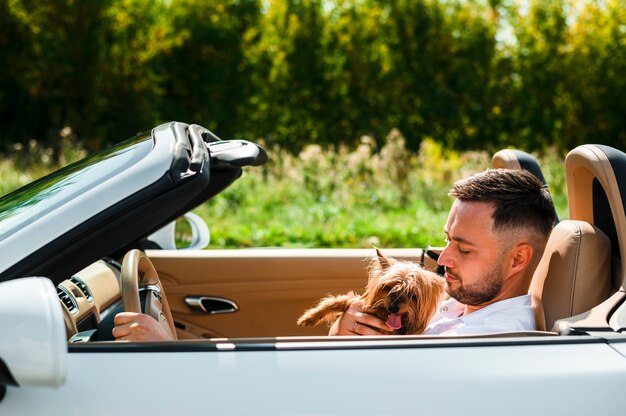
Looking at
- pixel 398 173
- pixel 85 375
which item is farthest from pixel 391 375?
pixel 398 173

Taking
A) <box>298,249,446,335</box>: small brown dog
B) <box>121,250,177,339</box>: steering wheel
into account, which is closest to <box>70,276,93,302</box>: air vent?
<box>121,250,177,339</box>: steering wheel

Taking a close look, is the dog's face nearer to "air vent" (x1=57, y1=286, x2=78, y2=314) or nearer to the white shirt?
the white shirt

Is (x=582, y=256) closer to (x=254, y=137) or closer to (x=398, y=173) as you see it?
(x=398, y=173)

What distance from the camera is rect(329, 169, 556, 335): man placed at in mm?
2395

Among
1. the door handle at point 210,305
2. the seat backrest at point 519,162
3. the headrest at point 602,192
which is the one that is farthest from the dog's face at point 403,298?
the door handle at point 210,305

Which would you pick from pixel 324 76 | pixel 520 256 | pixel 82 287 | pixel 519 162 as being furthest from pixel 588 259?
pixel 324 76

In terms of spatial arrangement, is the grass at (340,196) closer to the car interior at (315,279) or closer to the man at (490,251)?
the car interior at (315,279)

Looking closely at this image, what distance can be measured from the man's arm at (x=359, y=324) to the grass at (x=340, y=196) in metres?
5.19

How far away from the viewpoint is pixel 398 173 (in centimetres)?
1166

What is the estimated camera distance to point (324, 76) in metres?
13.6

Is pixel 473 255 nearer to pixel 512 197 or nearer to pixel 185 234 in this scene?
pixel 512 197

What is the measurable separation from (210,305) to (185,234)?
57 cm

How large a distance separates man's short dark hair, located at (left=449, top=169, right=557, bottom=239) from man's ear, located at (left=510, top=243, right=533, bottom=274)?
0.06 m

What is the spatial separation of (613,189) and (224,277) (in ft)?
5.70
